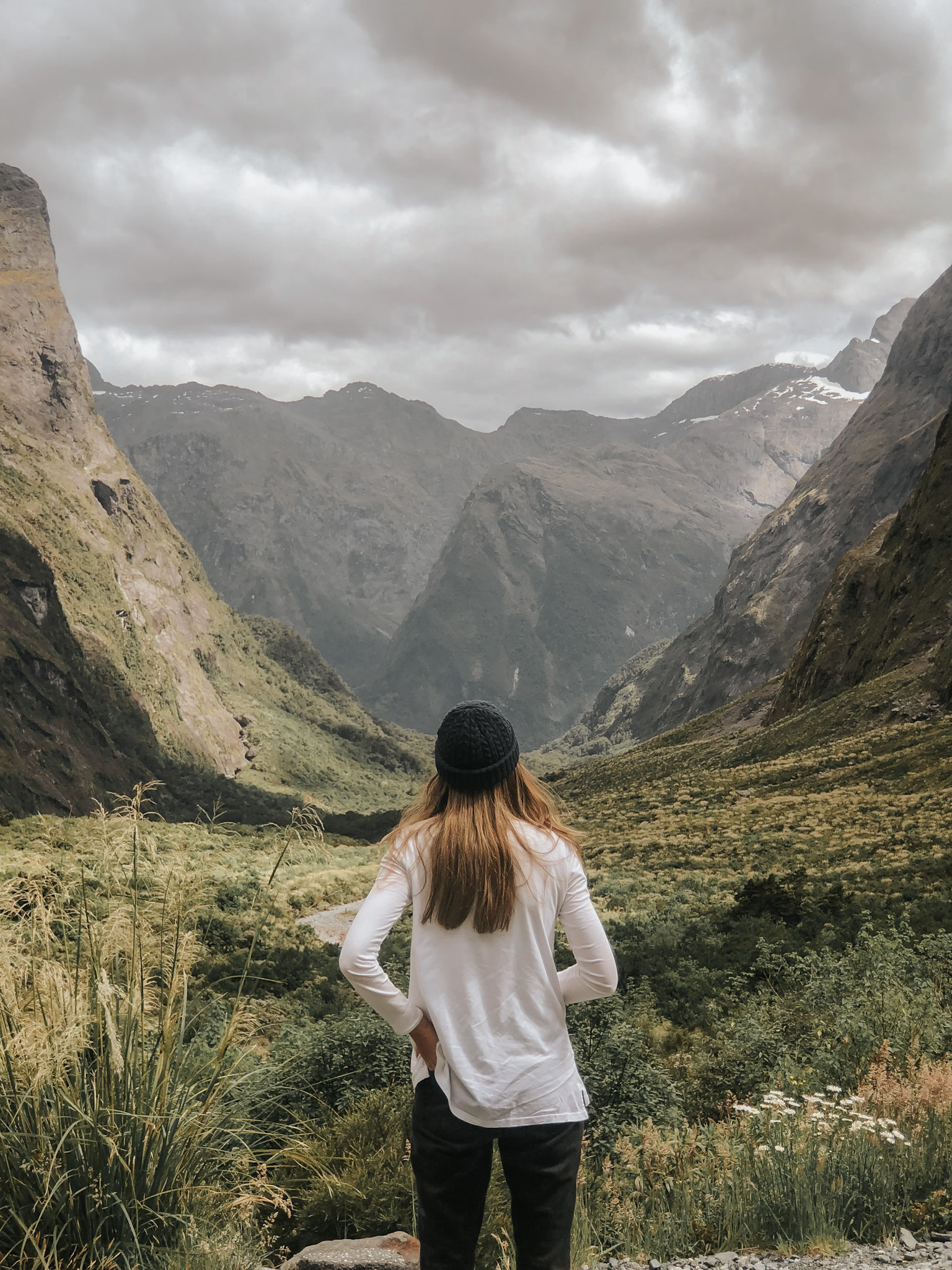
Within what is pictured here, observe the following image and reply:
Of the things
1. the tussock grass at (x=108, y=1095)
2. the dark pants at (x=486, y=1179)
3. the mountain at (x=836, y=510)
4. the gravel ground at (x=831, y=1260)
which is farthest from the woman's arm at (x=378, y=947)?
the mountain at (x=836, y=510)

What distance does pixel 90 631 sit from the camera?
457 ft

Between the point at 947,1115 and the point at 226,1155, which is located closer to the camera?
the point at 226,1155

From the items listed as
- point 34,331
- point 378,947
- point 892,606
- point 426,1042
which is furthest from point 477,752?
point 34,331

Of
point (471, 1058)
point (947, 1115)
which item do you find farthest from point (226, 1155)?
point (947, 1115)

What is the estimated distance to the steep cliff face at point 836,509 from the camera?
5915 inches

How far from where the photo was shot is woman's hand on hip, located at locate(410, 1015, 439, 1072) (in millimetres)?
3707

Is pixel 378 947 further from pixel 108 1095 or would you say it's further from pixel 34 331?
pixel 34 331

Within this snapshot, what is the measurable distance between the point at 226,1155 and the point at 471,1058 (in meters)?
2.20

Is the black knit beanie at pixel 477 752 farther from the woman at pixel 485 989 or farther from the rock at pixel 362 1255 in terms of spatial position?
the rock at pixel 362 1255

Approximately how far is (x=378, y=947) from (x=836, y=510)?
607ft

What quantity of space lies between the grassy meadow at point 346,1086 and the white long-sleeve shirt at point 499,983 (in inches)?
41.8

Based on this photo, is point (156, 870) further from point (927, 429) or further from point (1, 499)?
point (927, 429)

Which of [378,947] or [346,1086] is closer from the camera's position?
[378,947]

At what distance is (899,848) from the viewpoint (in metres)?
24.8
